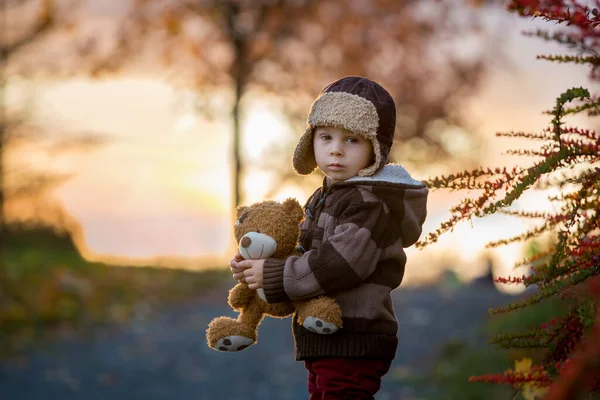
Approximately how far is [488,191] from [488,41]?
9.91 metres

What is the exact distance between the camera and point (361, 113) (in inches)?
98.4

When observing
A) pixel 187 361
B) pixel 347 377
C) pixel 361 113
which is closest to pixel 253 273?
pixel 347 377

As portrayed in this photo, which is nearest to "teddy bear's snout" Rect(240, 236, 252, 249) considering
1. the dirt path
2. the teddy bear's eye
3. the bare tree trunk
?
the teddy bear's eye

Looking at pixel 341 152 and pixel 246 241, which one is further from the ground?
pixel 341 152

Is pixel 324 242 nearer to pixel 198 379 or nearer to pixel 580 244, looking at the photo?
pixel 580 244

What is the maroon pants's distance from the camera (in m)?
2.55

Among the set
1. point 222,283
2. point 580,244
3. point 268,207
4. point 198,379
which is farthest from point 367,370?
point 222,283

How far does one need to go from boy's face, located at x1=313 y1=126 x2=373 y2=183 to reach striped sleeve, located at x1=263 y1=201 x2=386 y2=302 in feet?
0.51

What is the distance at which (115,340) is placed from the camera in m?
7.56

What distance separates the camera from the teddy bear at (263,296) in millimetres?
2465

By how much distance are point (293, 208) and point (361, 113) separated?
41cm

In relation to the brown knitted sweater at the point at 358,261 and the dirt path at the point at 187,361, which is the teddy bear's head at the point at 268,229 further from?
the dirt path at the point at 187,361

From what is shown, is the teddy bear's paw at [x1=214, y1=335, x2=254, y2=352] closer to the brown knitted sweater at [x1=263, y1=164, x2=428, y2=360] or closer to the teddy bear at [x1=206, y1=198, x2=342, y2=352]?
the teddy bear at [x1=206, y1=198, x2=342, y2=352]

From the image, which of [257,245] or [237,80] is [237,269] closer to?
[257,245]
